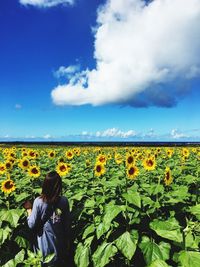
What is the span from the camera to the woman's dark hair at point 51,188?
4.75 m

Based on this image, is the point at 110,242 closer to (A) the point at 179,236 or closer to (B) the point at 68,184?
(A) the point at 179,236

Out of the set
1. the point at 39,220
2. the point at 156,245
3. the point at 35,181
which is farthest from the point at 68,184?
the point at 156,245

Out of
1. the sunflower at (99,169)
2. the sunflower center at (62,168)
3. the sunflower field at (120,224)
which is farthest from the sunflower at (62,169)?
the sunflower at (99,169)

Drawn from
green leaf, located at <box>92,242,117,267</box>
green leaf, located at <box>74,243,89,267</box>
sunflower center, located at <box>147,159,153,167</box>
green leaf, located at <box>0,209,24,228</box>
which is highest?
sunflower center, located at <box>147,159,153,167</box>

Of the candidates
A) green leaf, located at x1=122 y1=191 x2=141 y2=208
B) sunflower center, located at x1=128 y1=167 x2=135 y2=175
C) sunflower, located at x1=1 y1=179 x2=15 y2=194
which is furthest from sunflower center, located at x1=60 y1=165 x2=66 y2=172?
green leaf, located at x1=122 y1=191 x2=141 y2=208

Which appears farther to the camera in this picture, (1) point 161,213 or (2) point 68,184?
(2) point 68,184

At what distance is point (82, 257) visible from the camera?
15.1ft

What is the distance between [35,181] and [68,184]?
82cm

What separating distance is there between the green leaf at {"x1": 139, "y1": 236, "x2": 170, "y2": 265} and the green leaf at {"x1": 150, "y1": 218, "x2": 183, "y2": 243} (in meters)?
0.20

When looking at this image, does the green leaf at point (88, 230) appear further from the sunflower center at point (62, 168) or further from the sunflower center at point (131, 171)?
the sunflower center at point (62, 168)

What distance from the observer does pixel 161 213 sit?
16.6 ft

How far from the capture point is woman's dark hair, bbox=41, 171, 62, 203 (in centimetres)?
475

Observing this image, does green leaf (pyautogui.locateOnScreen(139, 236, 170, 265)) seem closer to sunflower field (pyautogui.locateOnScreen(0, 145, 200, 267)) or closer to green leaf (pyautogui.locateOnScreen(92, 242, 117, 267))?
sunflower field (pyautogui.locateOnScreen(0, 145, 200, 267))

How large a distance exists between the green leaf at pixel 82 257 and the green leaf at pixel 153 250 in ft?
2.38
